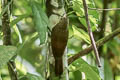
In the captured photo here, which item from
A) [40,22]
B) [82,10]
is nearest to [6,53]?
[40,22]

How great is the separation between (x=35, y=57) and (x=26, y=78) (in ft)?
2.97

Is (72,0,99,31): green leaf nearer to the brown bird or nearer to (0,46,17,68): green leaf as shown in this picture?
the brown bird

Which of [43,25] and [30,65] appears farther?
[30,65]

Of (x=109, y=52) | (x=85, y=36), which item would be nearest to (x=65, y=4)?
(x=85, y=36)

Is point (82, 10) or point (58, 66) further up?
point (82, 10)

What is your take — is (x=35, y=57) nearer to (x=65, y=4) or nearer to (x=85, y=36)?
(x=85, y=36)

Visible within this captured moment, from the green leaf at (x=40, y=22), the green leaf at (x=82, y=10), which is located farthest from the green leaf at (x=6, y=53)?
the green leaf at (x=82, y=10)

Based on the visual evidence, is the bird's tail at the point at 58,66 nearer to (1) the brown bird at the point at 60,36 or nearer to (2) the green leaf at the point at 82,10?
(1) the brown bird at the point at 60,36

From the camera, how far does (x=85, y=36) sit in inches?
36.7

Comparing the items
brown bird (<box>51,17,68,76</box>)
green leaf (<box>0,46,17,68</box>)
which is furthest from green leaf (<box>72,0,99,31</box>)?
green leaf (<box>0,46,17,68</box>)

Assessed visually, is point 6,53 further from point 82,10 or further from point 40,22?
point 82,10

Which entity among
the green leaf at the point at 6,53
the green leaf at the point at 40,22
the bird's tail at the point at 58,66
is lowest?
the bird's tail at the point at 58,66

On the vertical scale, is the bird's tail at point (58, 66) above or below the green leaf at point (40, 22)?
below

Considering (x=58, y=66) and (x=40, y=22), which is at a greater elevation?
(x=40, y=22)
